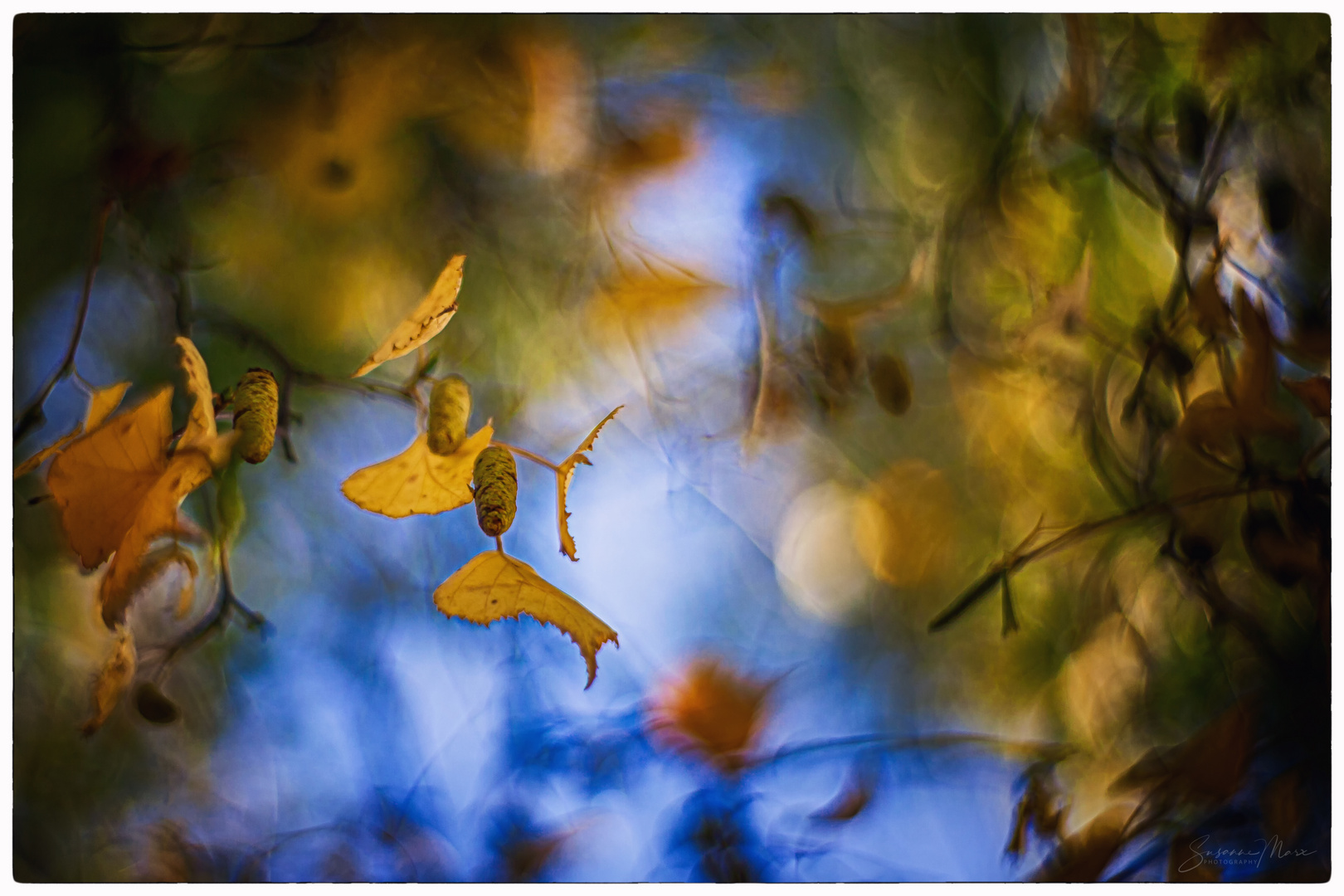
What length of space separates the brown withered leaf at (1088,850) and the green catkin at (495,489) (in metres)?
0.85

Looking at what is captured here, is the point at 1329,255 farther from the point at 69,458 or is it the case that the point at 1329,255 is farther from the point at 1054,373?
the point at 69,458

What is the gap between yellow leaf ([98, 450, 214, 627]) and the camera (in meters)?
1.25

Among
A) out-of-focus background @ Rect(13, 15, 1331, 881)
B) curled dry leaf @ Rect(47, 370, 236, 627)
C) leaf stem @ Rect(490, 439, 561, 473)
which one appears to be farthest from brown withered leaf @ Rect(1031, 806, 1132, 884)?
curled dry leaf @ Rect(47, 370, 236, 627)

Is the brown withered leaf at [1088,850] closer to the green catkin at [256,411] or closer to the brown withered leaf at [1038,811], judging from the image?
the brown withered leaf at [1038,811]

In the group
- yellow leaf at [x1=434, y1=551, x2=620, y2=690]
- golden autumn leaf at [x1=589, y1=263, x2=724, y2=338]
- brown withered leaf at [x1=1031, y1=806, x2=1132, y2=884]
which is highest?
golden autumn leaf at [x1=589, y1=263, x2=724, y2=338]

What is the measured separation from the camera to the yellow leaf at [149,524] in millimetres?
1248

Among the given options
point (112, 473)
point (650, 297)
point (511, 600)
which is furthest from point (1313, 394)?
point (112, 473)

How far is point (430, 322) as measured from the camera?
125cm

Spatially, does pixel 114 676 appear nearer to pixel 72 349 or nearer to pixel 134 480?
pixel 134 480

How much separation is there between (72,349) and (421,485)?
0.50m

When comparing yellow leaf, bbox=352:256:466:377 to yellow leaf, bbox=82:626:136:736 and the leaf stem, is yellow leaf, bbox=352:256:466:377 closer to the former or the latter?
the leaf stem

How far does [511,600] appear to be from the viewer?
49.0 inches

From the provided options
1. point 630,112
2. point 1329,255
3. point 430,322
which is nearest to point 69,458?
point 430,322

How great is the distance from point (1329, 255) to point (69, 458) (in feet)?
5.55
